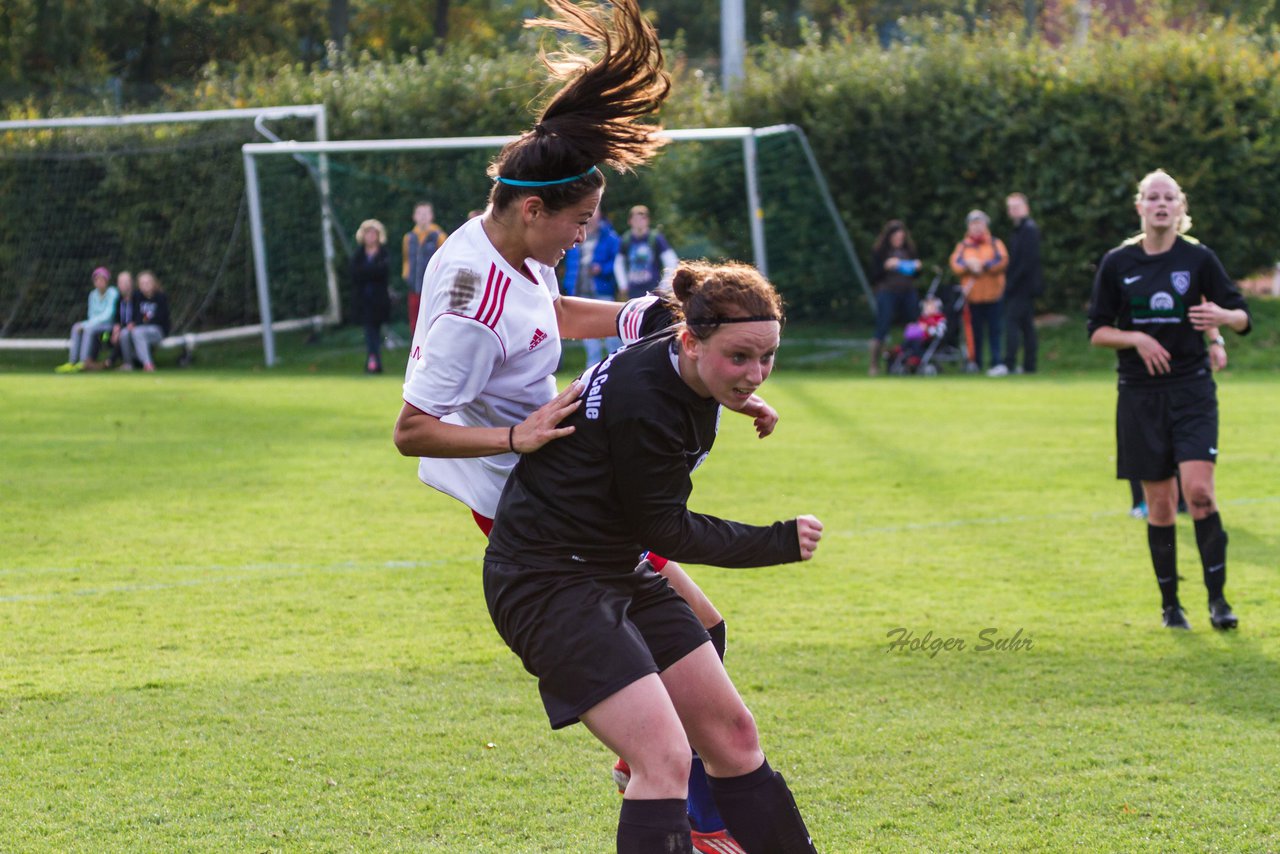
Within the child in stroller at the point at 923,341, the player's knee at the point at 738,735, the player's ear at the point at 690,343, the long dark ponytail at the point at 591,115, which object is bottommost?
the child in stroller at the point at 923,341

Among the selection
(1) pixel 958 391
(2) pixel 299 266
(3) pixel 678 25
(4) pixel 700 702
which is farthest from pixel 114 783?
(3) pixel 678 25

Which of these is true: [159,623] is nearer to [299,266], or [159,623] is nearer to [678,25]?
[299,266]

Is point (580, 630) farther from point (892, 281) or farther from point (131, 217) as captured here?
point (131, 217)

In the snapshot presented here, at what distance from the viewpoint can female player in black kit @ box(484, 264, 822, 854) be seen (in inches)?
136

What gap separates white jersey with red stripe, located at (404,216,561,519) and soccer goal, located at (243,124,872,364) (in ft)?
56.5

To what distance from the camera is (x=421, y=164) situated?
2241 centimetres

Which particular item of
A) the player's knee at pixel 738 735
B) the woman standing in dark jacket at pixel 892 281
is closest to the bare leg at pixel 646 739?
the player's knee at pixel 738 735

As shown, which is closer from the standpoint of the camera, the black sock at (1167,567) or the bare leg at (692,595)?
the bare leg at (692,595)

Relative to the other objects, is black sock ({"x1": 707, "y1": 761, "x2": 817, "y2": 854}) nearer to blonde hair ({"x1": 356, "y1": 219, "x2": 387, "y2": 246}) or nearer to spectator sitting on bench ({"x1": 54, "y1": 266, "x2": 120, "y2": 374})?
blonde hair ({"x1": 356, "y1": 219, "x2": 387, "y2": 246})

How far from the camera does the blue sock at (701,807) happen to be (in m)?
4.28

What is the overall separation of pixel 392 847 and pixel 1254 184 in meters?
20.3

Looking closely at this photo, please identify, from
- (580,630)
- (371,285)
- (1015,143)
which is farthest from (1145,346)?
(1015,143)

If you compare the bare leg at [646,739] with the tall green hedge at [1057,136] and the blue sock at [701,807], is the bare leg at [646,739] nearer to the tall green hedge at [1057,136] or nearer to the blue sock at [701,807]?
the blue sock at [701,807]

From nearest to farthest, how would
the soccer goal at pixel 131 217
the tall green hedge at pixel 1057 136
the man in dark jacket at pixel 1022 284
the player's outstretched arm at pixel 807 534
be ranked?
1. the player's outstretched arm at pixel 807 534
2. the man in dark jacket at pixel 1022 284
3. the tall green hedge at pixel 1057 136
4. the soccer goal at pixel 131 217
